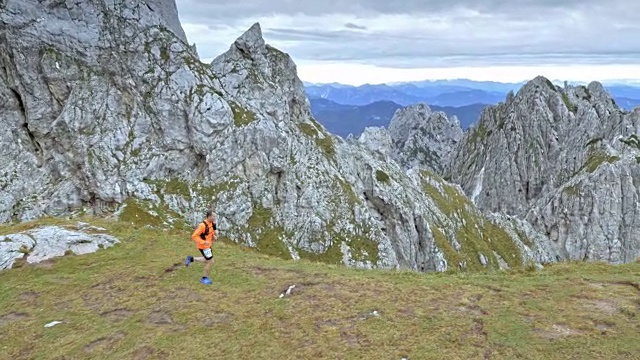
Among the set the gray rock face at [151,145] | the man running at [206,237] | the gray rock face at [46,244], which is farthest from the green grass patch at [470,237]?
the man running at [206,237]

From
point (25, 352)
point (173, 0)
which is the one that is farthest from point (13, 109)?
point (25, 352)

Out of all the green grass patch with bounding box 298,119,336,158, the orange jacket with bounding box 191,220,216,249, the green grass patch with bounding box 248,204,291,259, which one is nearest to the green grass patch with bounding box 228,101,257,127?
the green grass patch with bounding box 248,204,291,259

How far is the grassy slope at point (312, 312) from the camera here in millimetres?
17828

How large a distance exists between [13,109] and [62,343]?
355 ft

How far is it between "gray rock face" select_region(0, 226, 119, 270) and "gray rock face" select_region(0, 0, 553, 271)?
213 ft

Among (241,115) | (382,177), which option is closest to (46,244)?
(241,115)

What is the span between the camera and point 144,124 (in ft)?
371

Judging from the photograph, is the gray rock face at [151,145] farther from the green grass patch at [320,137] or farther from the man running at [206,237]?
the man running at [206,237]

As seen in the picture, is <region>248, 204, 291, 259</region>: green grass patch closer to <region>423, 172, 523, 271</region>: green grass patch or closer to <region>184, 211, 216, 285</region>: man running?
<region>423, 172, 523, 271</region>: green grass patch

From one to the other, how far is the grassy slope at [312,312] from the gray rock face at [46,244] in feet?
3.74

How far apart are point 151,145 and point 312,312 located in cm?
10020

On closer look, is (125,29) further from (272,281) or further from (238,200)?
(272,281)

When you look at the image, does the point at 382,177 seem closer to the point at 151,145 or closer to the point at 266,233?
the point at 266,233

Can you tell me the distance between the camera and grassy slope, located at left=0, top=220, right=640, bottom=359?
17.8 meters
